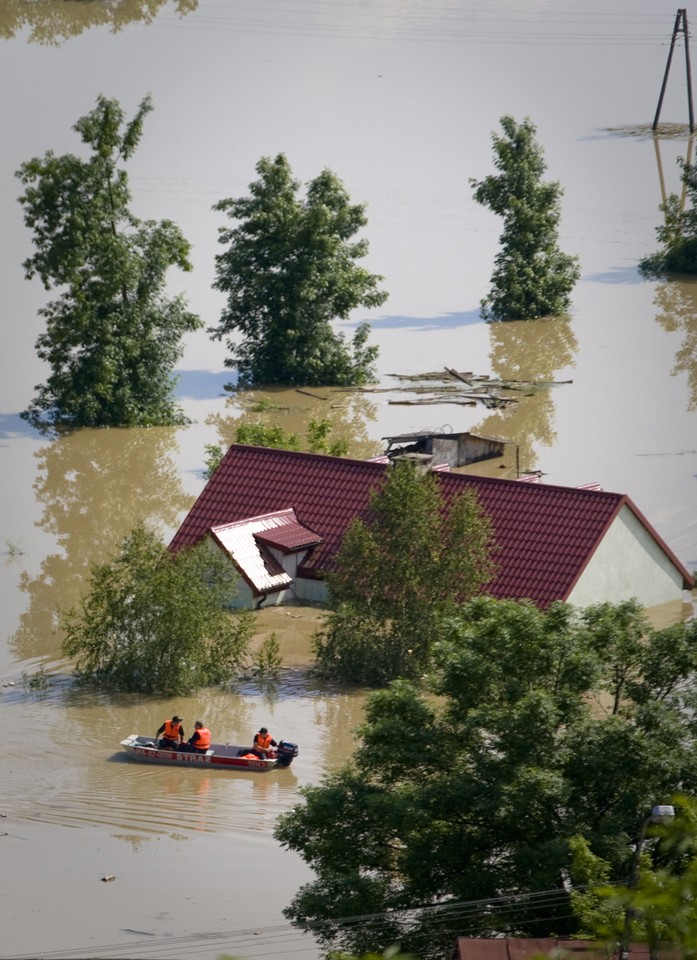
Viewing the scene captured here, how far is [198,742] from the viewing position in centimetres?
3169

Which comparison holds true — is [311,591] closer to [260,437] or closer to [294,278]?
[260,437]

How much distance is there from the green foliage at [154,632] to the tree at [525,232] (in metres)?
28.9

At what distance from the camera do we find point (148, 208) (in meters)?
74.4

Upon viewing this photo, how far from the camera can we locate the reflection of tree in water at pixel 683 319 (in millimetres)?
58141

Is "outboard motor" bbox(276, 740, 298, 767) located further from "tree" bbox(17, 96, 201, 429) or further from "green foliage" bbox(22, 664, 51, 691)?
"tree" bbox(17, 96, 201, 429)

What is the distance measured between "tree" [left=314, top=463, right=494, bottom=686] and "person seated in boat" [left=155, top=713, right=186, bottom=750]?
13.9 ft

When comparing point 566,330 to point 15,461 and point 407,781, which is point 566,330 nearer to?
point 15,461

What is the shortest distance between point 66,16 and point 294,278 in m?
49.3

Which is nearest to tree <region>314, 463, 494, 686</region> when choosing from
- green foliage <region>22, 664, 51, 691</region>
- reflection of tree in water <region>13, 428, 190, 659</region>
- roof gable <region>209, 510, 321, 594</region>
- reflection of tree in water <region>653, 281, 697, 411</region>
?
roof gable <region>209, 510, 321, 594</region>

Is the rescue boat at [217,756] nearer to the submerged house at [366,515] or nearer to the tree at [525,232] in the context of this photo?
the submerged house at [366,515]

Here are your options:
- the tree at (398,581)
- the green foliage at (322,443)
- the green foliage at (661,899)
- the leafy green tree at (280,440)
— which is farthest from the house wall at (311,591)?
the green foliage at (661,899)

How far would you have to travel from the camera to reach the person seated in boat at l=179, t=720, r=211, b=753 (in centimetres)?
3166

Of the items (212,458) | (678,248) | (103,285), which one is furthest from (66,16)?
(212,458)

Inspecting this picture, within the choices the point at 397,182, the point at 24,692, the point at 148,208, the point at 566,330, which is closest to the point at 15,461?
the point at 24,692
